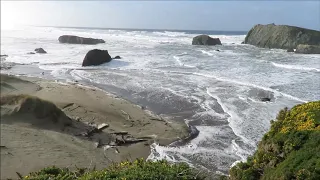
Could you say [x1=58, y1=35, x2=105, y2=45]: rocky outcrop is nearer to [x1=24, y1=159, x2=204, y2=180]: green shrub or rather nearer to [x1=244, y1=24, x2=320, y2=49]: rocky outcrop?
[x1=244, y1=24, x2=320, y2=49]: rocky outcrop

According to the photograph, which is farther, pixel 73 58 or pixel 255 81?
pixel 73 58

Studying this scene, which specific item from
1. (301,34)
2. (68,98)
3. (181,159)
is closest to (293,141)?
(181,159)

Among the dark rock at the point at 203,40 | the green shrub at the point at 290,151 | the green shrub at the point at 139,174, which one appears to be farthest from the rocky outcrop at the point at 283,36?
the green shrub at the point at 139,174

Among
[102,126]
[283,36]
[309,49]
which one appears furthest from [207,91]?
[283,36]

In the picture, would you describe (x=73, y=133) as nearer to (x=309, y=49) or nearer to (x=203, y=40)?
(x=309, y=49)

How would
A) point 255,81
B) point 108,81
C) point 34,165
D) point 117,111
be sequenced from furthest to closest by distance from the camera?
point 108,81, point 255,81, point 117,111, point 34,165

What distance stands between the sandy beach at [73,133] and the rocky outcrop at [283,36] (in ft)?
135

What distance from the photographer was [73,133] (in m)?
11.7

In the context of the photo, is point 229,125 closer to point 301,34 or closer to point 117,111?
point 117,111

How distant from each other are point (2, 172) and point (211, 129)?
A: 745 cm

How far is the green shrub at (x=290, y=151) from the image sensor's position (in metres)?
6.00

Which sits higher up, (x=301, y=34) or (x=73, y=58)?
(x=301, y=34)

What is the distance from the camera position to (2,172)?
8.61 m

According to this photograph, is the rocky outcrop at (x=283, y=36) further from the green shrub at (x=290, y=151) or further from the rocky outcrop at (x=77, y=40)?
the green shrub at (x=290, y=151)
